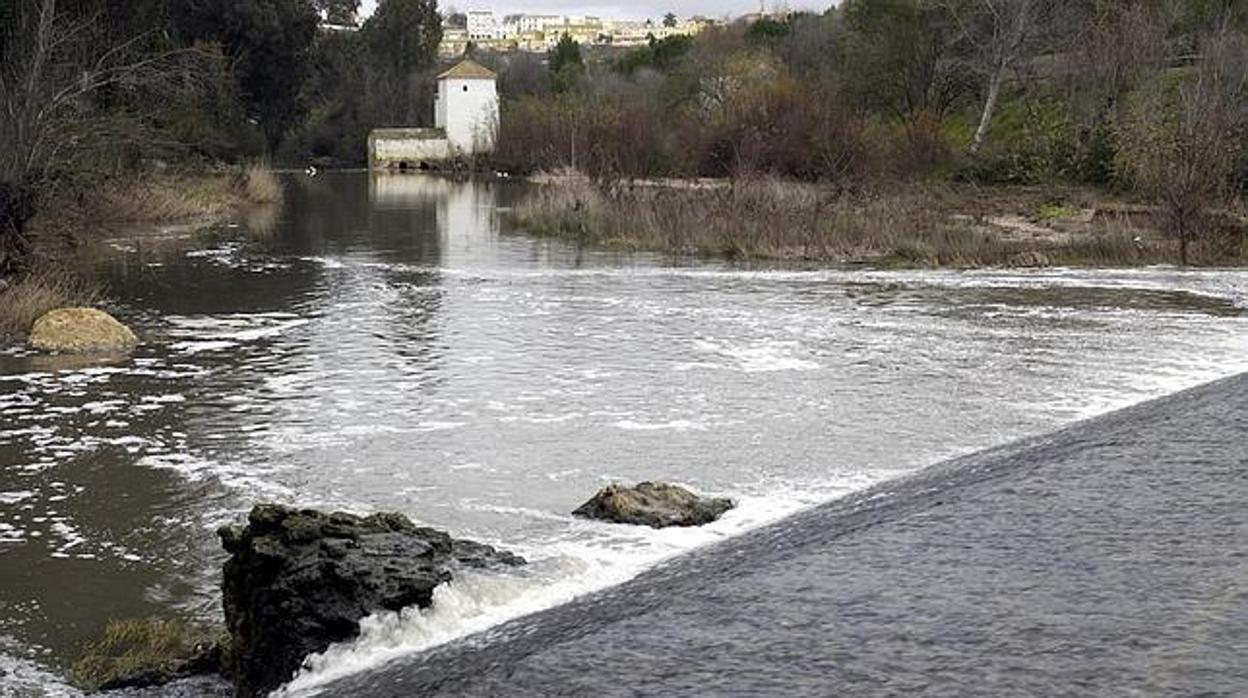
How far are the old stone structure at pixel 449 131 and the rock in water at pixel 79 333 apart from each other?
2812 inches

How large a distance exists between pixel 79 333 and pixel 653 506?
33.6 ft

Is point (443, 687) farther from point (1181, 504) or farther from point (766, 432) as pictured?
point (766, 432)

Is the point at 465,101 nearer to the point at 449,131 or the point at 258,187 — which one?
the point at 449,131

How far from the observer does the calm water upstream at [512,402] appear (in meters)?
9.20

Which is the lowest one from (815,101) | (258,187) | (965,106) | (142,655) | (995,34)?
(142,655)

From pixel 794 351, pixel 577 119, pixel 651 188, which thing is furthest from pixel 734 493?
pixel 577 119

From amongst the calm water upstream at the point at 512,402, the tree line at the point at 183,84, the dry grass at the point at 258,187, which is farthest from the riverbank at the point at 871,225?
the dry grass at the point at 258,187

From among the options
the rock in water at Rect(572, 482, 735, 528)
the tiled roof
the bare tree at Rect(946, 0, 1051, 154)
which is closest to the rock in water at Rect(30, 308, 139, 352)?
the rock in water at Rect(572, 482, 735, 528)

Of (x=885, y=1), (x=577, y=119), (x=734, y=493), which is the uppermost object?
(x=885, y=1)

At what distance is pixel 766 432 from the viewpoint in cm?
1305

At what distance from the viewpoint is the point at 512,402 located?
14.3 meters

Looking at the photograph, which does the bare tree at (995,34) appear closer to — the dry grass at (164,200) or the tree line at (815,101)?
the tree line at (815,101)

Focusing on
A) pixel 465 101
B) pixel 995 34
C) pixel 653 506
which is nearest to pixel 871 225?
pixel 653 506

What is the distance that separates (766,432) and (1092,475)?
3.53 metres
